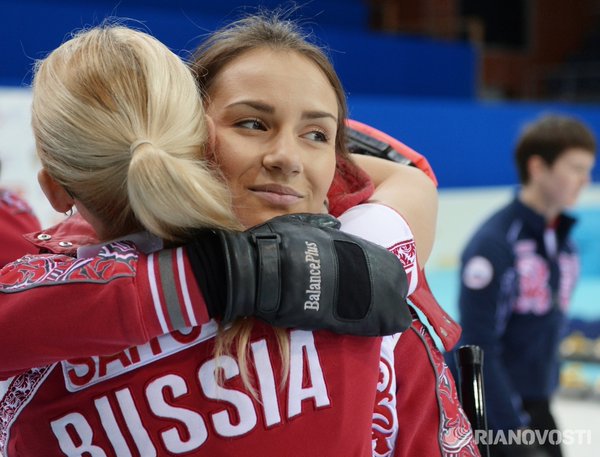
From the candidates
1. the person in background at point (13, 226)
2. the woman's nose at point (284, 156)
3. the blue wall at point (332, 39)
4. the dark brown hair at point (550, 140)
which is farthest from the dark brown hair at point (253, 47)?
the blue wall at point (332, 39)

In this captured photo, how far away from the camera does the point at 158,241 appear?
704 millimetres

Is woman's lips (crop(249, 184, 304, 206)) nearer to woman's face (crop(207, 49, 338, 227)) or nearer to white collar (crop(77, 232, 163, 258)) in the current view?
woman's face (crop(207, 49, 338, 227))

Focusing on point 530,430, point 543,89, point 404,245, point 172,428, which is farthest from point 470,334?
point 543,89

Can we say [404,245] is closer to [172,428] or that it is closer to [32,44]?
[172,428]

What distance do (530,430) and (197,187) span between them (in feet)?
5.57

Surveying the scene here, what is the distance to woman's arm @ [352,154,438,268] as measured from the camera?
34.4 inches

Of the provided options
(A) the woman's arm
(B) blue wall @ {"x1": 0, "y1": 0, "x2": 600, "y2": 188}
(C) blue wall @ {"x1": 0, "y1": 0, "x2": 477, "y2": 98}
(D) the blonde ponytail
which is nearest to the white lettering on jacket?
(D) the blonde ponytail

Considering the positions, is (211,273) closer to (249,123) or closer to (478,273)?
(249,123)

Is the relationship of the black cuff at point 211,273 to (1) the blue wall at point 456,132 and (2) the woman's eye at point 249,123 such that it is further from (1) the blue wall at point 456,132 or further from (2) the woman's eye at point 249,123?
(1) the blue wall at point 456,132

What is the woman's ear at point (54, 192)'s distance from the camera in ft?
2.39

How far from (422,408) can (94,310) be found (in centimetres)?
37

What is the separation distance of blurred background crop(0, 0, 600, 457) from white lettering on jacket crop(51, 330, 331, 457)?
475 millimetres

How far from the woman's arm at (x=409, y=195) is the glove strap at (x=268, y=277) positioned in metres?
0.23

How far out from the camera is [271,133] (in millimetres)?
778
